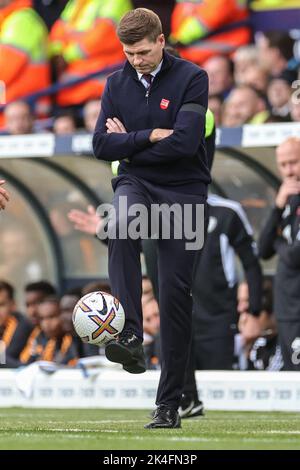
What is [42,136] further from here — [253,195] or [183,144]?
[183,144]

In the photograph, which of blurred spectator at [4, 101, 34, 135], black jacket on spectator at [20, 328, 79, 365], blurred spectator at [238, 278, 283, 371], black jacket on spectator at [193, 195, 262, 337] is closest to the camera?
black jacket on spectator at [193, 195, 262, 337]

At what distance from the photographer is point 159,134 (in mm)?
7254

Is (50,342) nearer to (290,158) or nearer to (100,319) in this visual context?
(290,158)

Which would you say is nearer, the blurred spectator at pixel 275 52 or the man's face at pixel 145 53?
the man's face at pixel 145 53

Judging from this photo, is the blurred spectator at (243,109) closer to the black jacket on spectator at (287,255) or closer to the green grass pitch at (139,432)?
the black jacket on spectator at (287,255)

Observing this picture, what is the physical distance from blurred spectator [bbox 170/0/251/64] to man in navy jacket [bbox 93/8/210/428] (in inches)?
252

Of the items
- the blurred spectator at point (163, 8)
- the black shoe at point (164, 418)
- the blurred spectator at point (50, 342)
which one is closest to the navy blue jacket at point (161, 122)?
the black shoe at point (164, 418)

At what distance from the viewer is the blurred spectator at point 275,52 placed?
1307 cm

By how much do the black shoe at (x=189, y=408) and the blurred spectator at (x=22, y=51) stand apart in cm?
638

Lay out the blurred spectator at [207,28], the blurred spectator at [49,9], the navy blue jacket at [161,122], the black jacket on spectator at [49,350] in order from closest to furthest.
A: the navy blue jacket at [161,122] < the black jacket on spectator at [49,350] < the blurred spectator at [207,28] < the blurred spectator at [49,9]

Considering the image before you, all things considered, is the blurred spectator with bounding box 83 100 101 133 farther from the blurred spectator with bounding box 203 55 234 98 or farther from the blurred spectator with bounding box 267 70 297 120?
the blurred spectator with bounding box 267 70 297 120

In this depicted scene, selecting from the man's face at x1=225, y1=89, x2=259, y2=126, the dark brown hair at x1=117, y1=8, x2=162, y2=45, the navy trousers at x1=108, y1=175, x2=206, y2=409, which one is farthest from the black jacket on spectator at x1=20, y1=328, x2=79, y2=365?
the dark brown hair at x1=117, y1=8, x2=162, y2=45

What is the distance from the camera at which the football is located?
23.1ft
